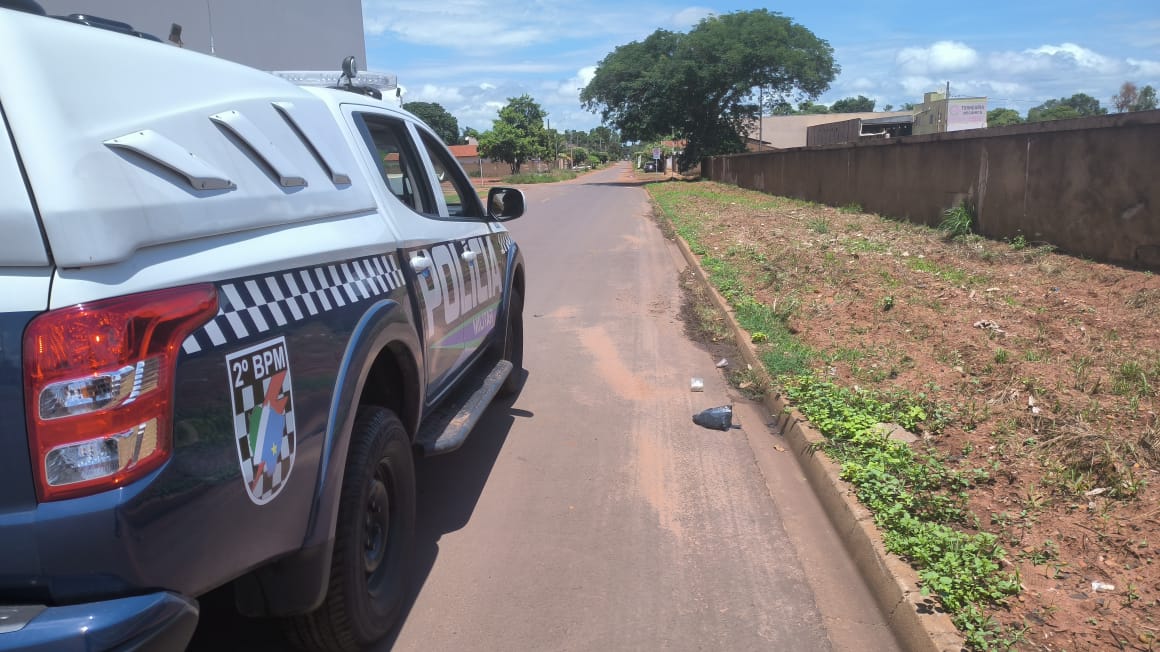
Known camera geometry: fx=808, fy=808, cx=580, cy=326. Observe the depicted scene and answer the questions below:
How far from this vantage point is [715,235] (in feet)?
52.3

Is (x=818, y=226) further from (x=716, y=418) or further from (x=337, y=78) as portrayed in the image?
(x=337, y=78)

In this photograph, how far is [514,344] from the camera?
6.05 m

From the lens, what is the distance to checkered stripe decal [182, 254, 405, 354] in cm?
199

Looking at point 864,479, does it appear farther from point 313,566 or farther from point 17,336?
point 17,336

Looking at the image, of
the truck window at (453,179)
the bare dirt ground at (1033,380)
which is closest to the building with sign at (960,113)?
the bare dirt ground at (1033,380)

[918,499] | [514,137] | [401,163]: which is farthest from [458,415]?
[514,137]

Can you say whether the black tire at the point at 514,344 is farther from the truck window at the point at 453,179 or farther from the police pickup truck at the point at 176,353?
Answer: the police pickup truck at the point at 176,353

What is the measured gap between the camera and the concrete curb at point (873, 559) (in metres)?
3.02

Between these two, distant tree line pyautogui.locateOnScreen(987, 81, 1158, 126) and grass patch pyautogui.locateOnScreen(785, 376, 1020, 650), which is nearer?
grass patch pyautogui.locateOnScreen(785, 376, 1020, 650)

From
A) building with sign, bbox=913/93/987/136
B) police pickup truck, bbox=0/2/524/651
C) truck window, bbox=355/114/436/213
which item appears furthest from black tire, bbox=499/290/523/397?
building with sign, bbox=913/93/987/136

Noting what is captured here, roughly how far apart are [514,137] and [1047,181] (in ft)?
241

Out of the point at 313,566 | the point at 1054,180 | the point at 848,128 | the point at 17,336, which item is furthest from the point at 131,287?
the point at 848,128

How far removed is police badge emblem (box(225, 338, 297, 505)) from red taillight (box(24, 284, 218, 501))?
0.22 metres

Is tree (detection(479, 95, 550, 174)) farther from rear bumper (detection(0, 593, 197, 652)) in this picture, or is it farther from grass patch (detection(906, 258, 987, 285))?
rear bumper (detection(0, 593, 197, 652))
